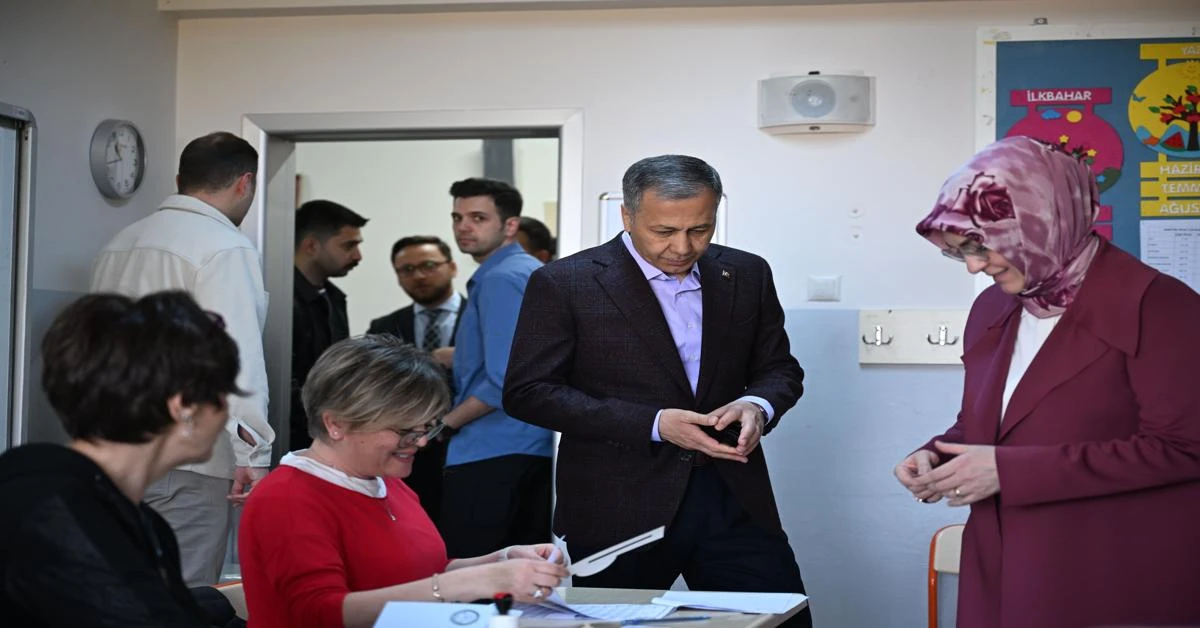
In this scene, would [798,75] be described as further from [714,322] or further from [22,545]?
[22,545]

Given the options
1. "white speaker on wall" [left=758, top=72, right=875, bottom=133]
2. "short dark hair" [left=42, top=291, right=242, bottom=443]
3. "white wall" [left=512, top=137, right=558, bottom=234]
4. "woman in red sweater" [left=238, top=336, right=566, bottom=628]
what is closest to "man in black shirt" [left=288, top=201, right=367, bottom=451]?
"white speaker on wall" [left=758, top=72, right=875, bottom=133]

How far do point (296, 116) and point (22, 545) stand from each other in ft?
10.8

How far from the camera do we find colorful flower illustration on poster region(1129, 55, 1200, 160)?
13.8 feet

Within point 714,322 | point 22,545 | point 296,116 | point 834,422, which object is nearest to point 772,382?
point 714,322

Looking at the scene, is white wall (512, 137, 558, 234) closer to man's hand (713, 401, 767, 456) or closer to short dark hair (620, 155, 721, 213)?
short dark hair (620, 155, 721, 213)

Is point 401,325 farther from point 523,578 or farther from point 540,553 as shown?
point 523,578

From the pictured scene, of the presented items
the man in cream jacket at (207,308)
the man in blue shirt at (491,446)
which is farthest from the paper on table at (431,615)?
the man in blue shirt at (491,446)

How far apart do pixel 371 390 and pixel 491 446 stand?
1970 mm

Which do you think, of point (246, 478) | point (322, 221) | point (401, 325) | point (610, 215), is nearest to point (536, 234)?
point (401, 325)

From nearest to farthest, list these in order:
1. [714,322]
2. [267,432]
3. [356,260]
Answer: [714,322], [267,432], [356,260]

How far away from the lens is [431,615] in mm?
1898

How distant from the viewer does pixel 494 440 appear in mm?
4375

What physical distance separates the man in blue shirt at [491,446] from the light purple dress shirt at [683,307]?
4.15ft

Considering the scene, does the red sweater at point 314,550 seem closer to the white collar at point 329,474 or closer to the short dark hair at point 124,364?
the white collar at point 329,474
